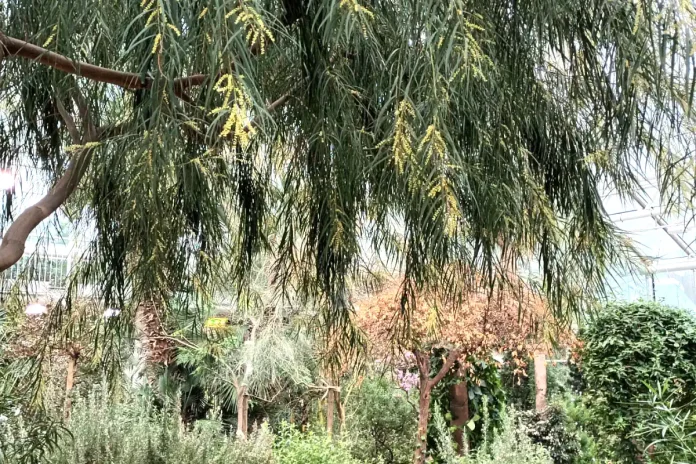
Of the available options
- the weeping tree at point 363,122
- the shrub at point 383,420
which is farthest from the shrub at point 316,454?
the weeping tree at point 363,122

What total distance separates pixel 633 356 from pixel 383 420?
2162 millimetres

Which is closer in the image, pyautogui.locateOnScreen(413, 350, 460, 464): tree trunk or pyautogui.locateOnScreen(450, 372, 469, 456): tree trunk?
pyautogui.locateOnScreen(413, 350, 460, 464): tree trunk

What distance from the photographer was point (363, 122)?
3.52 ft

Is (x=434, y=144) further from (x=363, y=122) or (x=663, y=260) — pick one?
(x=663, y=260)

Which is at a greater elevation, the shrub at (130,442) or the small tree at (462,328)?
the small tree at (462,328)

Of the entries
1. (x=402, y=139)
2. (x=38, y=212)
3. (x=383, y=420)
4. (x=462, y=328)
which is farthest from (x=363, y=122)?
(x=383, y=420)

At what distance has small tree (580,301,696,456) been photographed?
13.1 ft

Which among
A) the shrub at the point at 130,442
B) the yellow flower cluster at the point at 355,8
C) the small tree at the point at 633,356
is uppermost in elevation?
the yellow flower cluster at the point at 355,8

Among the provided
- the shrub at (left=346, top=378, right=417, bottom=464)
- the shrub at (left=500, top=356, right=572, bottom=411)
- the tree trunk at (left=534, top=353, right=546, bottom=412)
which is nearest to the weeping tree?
the shrub at (left=346, top=378, right=417, bottom=464)

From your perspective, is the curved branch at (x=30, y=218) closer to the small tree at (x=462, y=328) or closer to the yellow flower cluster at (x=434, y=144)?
the yellow flower cluster at (x=434, y=144)

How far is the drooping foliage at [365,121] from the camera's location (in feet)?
2.51

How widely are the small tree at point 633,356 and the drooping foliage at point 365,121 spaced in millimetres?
2970

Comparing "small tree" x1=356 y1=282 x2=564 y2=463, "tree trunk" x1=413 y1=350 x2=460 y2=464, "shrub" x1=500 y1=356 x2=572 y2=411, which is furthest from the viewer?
"shrub" x1=500 y1=356 x2=572 y2=411

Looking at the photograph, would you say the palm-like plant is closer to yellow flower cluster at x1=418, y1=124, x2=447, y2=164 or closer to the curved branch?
the curved branch
